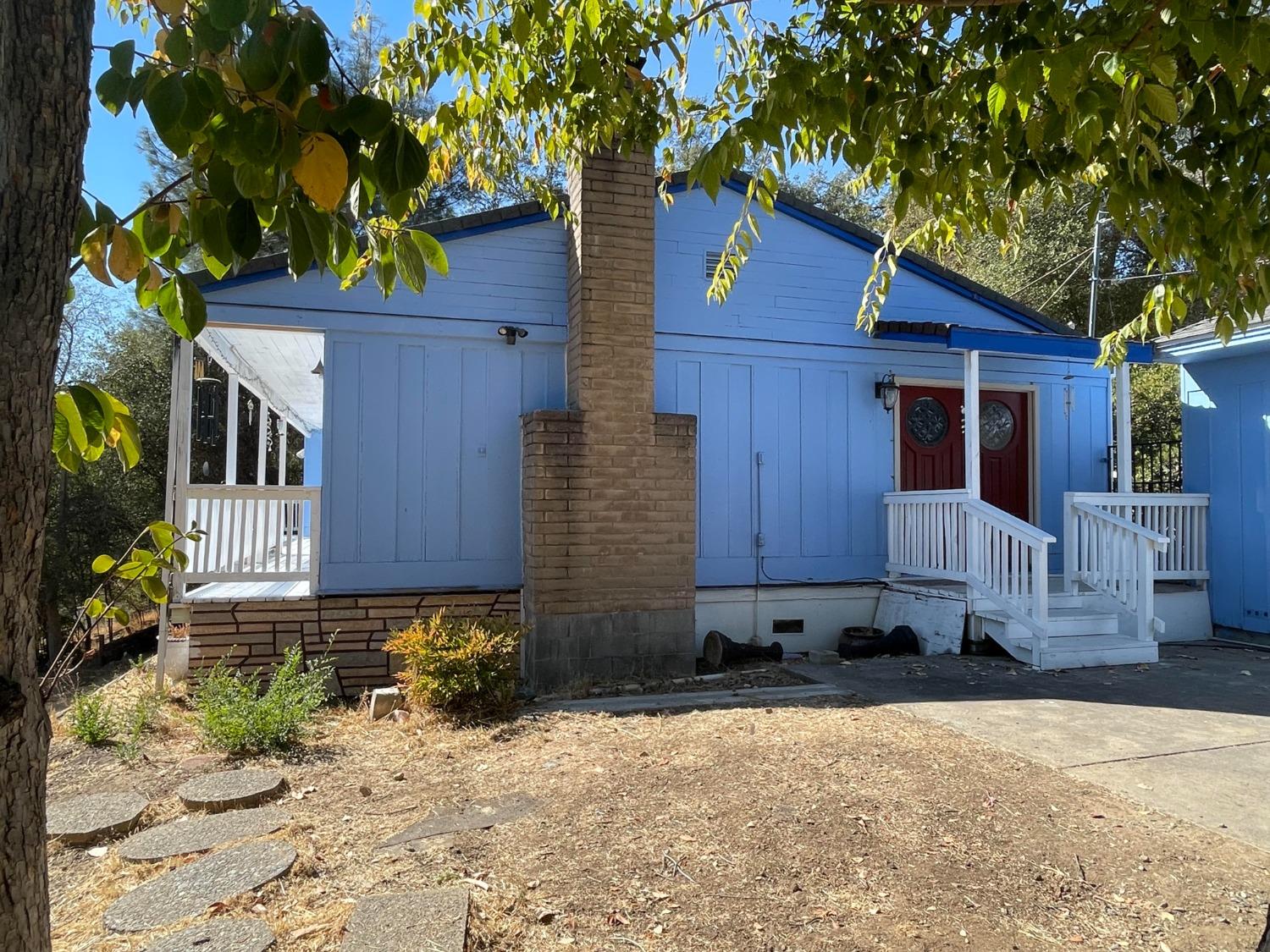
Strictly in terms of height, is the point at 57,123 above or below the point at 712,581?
above

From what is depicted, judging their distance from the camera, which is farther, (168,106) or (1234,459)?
(1234,459)

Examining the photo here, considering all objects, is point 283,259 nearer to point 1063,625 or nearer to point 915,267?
point 915,267

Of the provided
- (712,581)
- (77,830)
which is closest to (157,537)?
(77,830)

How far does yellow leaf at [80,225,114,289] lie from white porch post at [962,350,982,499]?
23.1 ft

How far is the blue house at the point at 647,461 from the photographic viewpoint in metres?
6.54

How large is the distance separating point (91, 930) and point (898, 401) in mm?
7646

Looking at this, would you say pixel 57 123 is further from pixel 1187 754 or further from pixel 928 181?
pixel 1187 754

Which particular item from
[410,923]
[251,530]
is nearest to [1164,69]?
[410,923]

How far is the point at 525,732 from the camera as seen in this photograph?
5016 millimetres

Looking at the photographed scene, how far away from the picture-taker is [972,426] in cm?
747

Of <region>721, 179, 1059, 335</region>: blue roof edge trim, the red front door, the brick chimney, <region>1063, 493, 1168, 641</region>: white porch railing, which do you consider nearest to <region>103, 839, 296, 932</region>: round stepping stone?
the brick chimney

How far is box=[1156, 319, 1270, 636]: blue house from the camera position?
26.3ft

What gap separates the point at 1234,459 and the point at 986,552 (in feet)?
10.7

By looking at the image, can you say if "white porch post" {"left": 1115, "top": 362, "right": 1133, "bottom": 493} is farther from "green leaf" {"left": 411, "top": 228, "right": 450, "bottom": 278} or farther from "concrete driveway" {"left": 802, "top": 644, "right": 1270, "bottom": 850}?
"green leaf" {"left": 411, "top": 228, "right": 450, "bottom": 278}
